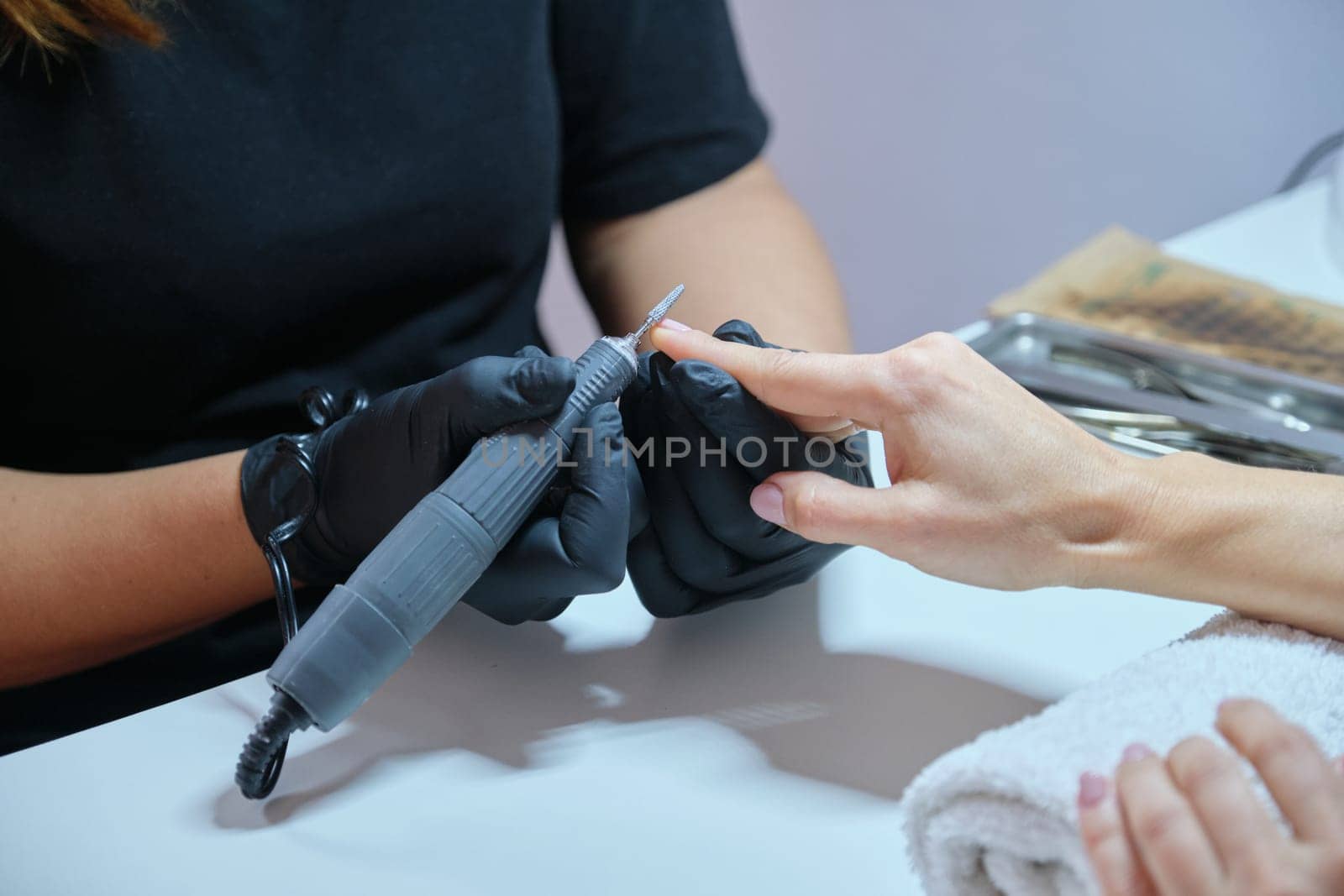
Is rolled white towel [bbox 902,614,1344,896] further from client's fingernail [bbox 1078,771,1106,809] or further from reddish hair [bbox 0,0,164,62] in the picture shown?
reddish hair [bbox 0,0,164,62]

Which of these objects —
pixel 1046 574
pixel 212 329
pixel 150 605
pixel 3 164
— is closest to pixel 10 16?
pixel 3 164

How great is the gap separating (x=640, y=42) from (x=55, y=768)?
544 mm

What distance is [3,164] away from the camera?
52 cm

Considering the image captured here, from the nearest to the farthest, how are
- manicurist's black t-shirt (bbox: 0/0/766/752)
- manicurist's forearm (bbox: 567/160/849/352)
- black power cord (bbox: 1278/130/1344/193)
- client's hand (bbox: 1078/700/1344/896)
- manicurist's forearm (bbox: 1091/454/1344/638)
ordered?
client's hand (bbox: 1078/700/1344/896), manicurist's forearm (bbox: 1091/454/1344/638), manicurist's black t-shirt (bbox: 0/0/766/752), manicurist's forearm (bbox: 567/160/849/352), black power cord (bbox: 1278/130/1344/193)

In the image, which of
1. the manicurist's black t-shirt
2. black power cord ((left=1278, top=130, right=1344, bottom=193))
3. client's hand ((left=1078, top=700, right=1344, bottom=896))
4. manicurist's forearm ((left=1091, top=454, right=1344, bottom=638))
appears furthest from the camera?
black power cord ((left=1278, top=130, right=1344, bottom=193))

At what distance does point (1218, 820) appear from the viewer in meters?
0.32

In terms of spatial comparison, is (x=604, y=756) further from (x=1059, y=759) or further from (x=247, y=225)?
(x=247, y=225)

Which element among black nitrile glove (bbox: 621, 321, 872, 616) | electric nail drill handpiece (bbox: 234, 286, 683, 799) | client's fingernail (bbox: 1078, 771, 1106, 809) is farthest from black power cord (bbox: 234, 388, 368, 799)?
client's fingernail (bbox: 1078, 771, 1106, 809)

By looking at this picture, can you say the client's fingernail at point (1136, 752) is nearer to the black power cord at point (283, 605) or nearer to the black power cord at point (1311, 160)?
the black power cord at point (283, 605)

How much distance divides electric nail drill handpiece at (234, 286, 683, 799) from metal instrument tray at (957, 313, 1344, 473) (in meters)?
0.37

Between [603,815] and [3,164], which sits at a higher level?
[3,164]

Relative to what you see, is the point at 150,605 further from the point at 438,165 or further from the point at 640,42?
the point at 640,42

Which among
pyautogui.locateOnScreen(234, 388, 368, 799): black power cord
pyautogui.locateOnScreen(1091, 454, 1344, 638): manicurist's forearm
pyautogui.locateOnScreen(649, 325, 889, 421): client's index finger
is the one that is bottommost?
pyautogui.locateOnScreen(234, 388, 368, 799): black power cord

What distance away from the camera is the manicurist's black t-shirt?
21.1 inches
